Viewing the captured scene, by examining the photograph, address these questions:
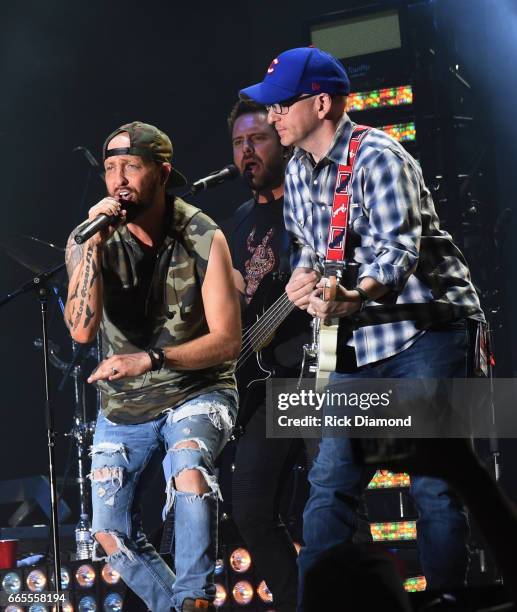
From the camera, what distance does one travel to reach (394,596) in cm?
109

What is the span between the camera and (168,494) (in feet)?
12.2

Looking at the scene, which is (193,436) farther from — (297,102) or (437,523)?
(297,102)

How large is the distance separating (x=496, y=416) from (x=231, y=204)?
2852 mm

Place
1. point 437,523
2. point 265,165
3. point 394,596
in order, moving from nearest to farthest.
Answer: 1. point 394,596
2. point 437,523
3. point 265,165

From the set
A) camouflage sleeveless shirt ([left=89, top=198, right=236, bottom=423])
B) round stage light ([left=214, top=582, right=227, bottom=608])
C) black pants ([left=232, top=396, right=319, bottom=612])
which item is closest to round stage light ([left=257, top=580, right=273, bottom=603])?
round stage light ([left=214, top=582, right=227, bottom=608])

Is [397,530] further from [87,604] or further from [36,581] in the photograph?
[36,581]

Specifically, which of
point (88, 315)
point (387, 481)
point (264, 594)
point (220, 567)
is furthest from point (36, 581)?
point (387, 481)

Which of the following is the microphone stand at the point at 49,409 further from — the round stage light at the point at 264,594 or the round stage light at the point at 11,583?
the round stage light at the point at 264,594

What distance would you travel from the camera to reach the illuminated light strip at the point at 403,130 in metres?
6.77

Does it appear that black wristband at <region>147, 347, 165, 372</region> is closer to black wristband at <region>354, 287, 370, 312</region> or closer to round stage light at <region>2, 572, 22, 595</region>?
black wristband at <region>354, 287, 370, 312</region>

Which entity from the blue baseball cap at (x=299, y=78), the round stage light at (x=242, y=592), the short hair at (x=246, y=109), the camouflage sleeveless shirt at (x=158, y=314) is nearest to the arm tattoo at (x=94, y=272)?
the camouflage sleeveless shirt at (x=158, y=314)

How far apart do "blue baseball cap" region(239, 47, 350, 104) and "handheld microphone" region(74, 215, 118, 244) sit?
2.36ft

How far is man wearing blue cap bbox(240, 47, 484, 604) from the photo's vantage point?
3176mm

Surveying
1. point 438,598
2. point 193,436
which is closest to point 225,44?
point 193,436
